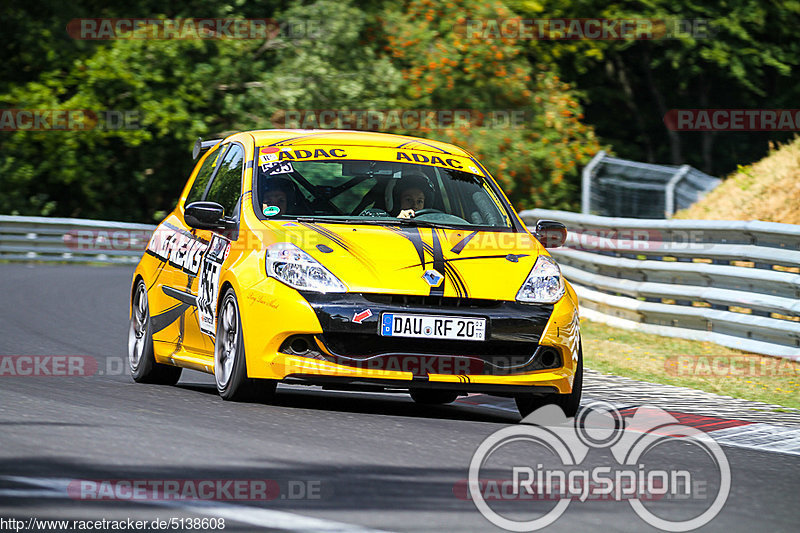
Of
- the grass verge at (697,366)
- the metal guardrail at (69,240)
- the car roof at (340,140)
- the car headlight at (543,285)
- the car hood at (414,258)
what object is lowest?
the metal guardrail at (69,240)

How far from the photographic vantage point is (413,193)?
9656mm

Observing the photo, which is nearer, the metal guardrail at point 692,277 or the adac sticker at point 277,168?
the adac sticker at point 277,168

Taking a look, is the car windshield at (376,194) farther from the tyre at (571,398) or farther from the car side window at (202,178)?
the tyre at (571,398)

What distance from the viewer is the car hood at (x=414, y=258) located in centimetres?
825

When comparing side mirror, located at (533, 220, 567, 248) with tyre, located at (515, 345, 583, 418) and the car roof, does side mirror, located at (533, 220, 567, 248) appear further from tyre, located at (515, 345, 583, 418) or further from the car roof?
tyre, located at (515, 345, 583, 418)

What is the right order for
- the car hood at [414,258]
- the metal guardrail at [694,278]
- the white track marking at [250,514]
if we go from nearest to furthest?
1. the white track marking at [250,514]
2. the car hood at [414,258]
3. the metal guardrail at [694,278]

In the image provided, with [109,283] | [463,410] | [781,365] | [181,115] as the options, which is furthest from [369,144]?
[181,115]

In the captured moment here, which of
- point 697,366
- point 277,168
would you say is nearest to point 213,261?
point 277,168

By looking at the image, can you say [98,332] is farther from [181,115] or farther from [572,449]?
[181,115]

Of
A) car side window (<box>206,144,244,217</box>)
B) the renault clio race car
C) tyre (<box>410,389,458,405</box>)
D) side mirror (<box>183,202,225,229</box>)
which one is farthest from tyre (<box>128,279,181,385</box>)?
tyre (<box>410,389,458,405</box>)

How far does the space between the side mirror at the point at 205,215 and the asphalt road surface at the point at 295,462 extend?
3.53 ft

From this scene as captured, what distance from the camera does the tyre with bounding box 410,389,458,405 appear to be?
9.89 metres

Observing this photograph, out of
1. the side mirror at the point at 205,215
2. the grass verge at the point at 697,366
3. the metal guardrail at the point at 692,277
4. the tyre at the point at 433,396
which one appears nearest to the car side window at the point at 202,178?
the side mirror at the point at 205,215

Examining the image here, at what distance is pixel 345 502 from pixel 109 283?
16.6 m
